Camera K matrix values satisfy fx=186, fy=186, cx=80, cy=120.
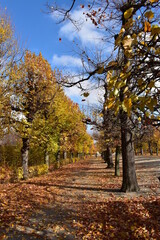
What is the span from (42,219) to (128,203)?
3.10m

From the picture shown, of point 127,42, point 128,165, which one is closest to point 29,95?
point 128,165

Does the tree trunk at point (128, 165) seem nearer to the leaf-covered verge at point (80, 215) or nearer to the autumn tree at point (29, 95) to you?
the leaf-covered verge at point (80, 215)

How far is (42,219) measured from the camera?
19.1 feet

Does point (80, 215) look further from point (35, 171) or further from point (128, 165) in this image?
point (35, 171)

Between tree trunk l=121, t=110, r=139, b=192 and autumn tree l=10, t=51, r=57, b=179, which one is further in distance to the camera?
autumn tree l=10, t=51, r=57, b=179

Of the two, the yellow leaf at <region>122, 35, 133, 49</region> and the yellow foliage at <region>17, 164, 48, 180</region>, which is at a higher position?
the yellow leaf at <region>122, 35, 133, 49</region>

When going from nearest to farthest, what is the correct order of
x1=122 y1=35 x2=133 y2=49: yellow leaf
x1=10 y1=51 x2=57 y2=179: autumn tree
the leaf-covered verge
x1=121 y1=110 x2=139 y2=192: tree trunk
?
x1=122 y1=35 x2=133 y2=49: yellow leaf < the leaf-covered verge < x1=121 y1=110 x2=139 y2=192: tree trunk < x1=10 y1=51 x2=57 y2=179: autumn tree

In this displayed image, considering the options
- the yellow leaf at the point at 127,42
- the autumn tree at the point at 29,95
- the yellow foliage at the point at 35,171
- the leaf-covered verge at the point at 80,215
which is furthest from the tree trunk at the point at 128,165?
the yellow foliage at the point at 35,171

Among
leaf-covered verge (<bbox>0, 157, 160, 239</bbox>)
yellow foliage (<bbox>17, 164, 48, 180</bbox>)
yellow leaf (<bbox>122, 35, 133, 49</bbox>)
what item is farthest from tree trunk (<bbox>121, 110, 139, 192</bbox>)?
yellow foliage (<bbox>17, 164, 48, 180</bbox>)

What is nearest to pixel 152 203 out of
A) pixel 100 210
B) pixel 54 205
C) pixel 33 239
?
pixel 100 210

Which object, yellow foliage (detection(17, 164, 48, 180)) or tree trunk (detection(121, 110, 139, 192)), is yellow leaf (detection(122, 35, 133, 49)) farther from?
yellow foliage (detection(17, 164, 48, 180))

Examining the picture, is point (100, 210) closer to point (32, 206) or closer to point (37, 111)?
point (32, 206)

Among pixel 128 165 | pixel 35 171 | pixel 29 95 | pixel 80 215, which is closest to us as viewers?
pixel 80 215

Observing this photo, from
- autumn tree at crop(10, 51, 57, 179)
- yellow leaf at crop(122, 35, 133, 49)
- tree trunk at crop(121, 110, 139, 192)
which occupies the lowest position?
tree trunk at crop(121, 110, 139, 192)
